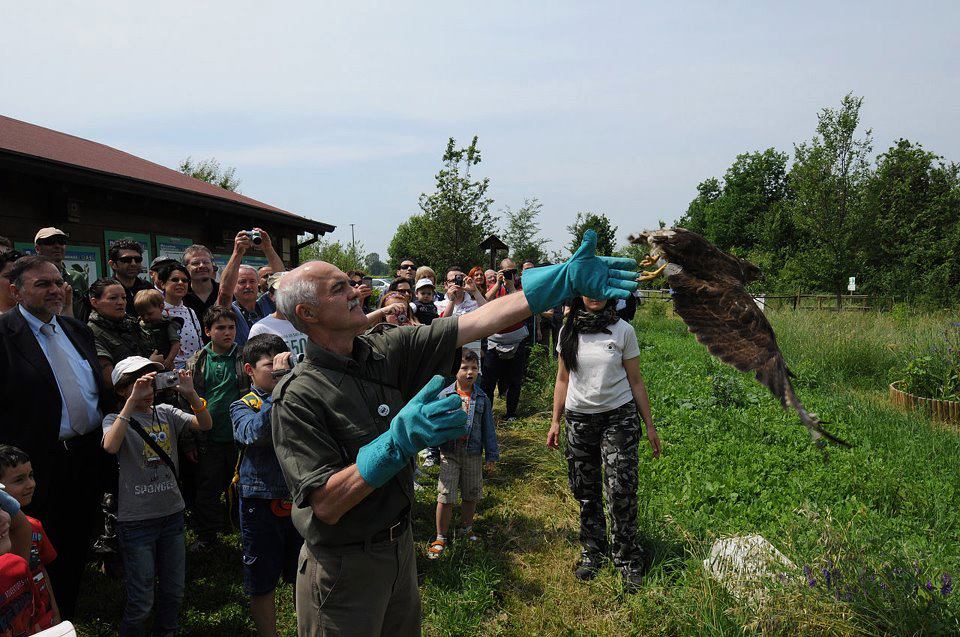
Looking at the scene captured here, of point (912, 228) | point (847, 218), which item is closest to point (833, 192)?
point (847, 218)

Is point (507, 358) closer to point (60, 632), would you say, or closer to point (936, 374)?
point (60, 632)

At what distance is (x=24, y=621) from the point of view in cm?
192

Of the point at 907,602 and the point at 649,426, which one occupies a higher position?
the point at 649,426

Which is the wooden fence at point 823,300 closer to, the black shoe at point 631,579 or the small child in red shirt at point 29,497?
the black shoe at point 631,579

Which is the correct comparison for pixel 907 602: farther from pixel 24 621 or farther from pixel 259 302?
pixel 259 302

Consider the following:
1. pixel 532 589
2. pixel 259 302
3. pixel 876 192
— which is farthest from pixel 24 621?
pixel 876 192

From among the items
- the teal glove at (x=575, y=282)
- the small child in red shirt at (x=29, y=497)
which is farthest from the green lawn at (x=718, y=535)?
the teal glove at (x=575, y=282)

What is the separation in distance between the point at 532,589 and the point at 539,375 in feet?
17.2

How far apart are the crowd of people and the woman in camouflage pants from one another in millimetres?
14

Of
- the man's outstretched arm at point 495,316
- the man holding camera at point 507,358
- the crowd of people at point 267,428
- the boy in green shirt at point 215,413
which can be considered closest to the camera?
the crowd of people at point 267,428

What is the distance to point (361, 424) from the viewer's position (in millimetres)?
1750

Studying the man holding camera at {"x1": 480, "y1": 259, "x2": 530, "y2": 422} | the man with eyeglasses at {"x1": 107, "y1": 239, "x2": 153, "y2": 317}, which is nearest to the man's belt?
the man with eyeglasses at {"x1": 107, "y1": 239, "x2": 153, "y2": 317}

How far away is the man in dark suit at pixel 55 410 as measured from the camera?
2.76 metres

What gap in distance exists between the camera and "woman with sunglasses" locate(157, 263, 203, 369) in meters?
4.21
